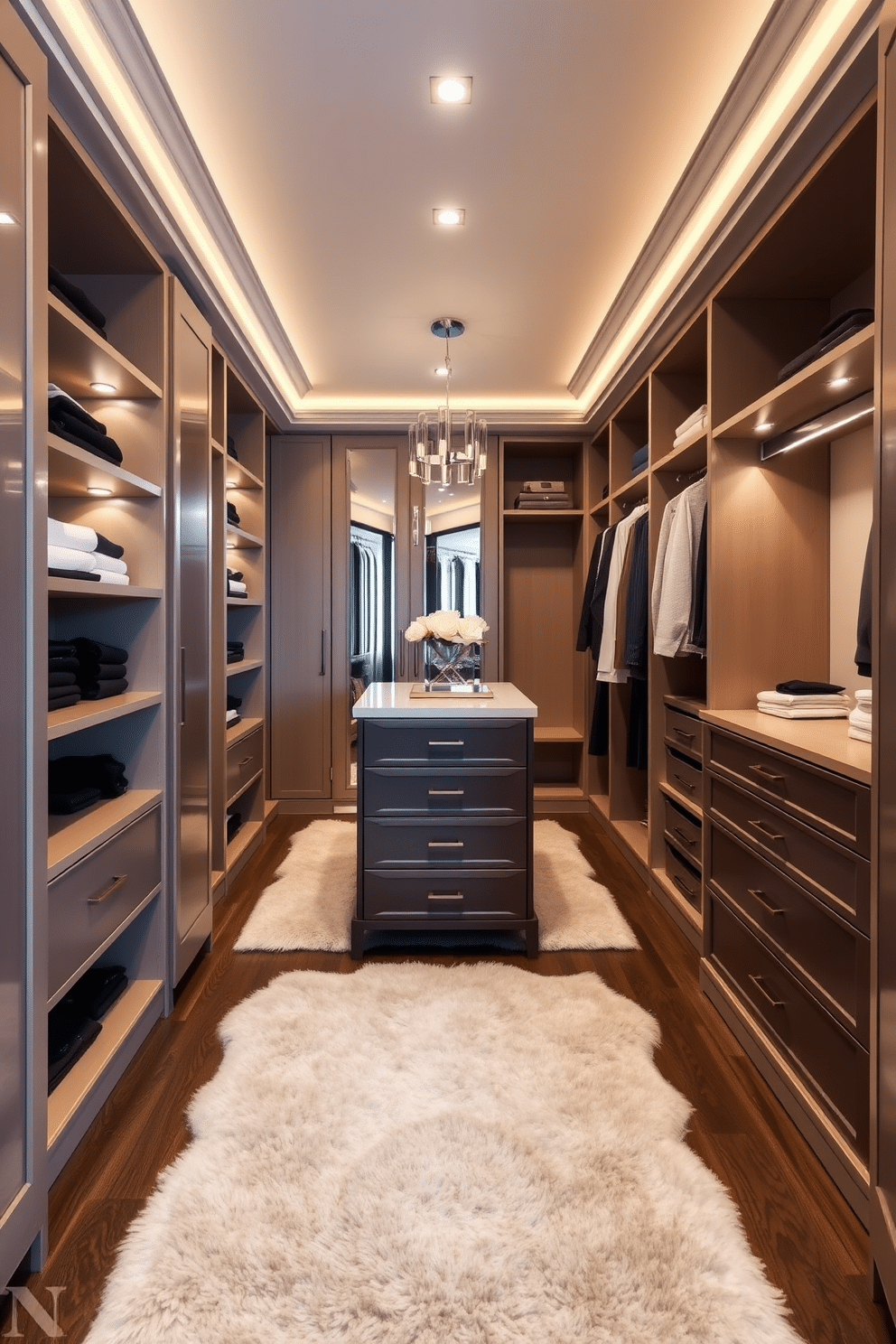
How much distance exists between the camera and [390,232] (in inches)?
111

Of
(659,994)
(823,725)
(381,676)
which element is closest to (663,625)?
(823,725)

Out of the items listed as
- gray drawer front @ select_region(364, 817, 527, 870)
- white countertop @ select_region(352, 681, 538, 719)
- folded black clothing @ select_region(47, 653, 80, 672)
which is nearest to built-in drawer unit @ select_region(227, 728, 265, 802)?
white countertop @ select_region(352, 681, 538, 719)

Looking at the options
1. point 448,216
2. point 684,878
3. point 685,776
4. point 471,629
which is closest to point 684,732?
point 685,776

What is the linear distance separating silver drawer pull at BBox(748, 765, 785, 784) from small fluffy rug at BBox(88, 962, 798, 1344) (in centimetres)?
83

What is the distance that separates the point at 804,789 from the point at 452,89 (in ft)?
6.85

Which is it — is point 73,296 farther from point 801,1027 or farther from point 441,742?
point 801,1027

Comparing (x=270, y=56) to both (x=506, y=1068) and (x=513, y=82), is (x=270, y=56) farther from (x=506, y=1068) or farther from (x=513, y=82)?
(x=506, y=1068)

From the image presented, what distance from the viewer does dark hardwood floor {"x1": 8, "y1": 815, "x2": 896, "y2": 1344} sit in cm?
136

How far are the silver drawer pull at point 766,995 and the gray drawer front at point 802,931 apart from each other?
0.13m

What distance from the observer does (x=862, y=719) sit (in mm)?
1858

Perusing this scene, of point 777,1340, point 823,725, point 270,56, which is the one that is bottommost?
point 777,1340

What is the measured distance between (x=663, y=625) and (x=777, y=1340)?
2221mm

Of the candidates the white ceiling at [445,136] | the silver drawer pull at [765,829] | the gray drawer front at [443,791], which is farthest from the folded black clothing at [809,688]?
the white ceiling at [445,136]

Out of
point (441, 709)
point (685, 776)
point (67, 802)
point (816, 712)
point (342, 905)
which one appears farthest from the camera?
point (342, 905)
